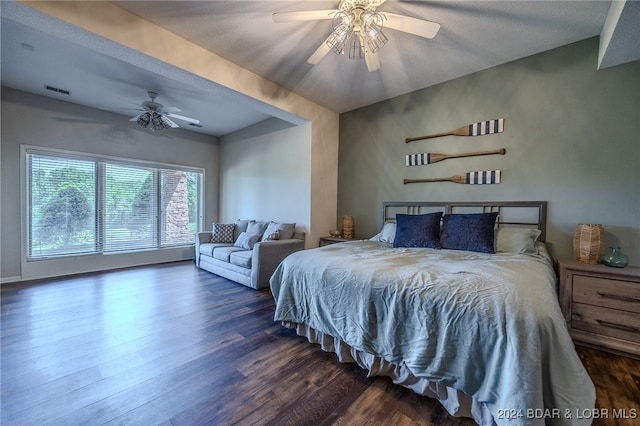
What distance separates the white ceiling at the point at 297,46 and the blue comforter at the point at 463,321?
2115 mm

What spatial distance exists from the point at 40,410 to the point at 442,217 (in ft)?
12.0

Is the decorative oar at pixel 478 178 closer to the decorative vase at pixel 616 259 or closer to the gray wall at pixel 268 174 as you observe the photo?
the decorative vase at pixel 616 259

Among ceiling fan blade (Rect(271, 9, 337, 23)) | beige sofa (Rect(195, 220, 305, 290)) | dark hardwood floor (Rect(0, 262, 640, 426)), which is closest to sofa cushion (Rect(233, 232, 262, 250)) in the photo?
beige sofa (Rect(195, 220, 305, 290))

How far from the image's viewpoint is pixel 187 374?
5.79 ft

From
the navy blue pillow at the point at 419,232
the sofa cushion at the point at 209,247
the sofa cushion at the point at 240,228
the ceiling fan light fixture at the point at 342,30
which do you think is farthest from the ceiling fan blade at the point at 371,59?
the sofa cushion at the point at 209,247

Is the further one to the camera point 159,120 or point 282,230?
point 282,230

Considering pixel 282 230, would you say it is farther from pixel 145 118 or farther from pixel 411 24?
pixel 411 24

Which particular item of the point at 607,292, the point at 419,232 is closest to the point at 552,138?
the point at 607,292

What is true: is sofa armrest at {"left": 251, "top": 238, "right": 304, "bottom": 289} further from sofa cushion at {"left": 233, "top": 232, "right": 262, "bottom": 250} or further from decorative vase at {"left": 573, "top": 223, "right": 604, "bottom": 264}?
decorative vase at {"left": 573, "top": 223, "right": 604, "bottom": 264}

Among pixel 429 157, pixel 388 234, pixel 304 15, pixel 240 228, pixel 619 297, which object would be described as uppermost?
pixel 304 15

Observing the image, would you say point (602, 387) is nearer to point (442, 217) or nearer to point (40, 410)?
point (442, 217)

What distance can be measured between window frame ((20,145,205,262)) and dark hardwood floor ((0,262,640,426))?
1.58 metres

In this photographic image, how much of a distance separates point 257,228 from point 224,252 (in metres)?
0.69

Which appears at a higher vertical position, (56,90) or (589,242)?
(56,90)
